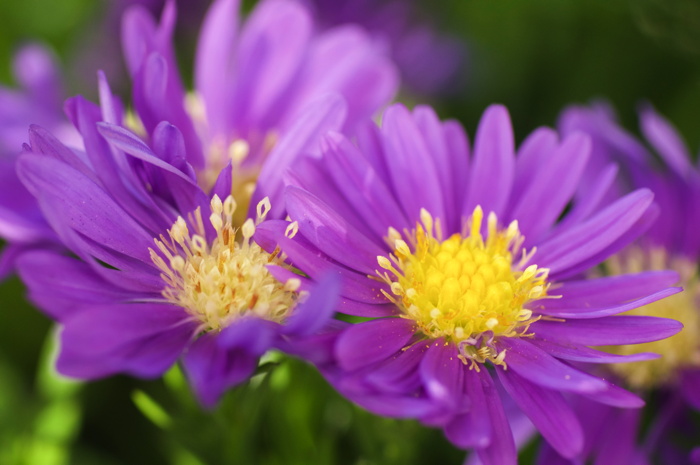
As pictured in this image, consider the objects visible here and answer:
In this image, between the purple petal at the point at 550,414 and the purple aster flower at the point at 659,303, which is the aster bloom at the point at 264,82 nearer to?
the purple aster flower at the point at 659,303

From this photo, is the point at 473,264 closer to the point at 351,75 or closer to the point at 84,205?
the point at 351,75

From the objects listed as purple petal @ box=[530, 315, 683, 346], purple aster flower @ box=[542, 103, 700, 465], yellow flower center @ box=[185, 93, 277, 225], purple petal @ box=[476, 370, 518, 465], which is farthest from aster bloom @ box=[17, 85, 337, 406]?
purple aster flower @ box=[542, 103, 700, 465]

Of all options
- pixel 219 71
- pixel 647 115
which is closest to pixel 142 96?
pixel 219 71

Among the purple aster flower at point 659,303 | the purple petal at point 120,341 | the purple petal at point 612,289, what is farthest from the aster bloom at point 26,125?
the purple aster flower at point 659,303

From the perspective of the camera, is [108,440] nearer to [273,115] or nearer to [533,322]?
[273,115]

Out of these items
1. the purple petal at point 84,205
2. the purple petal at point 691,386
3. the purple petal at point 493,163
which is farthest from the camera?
the purple petal at point 691,386

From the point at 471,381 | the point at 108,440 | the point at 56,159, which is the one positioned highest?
the point at 56,159
